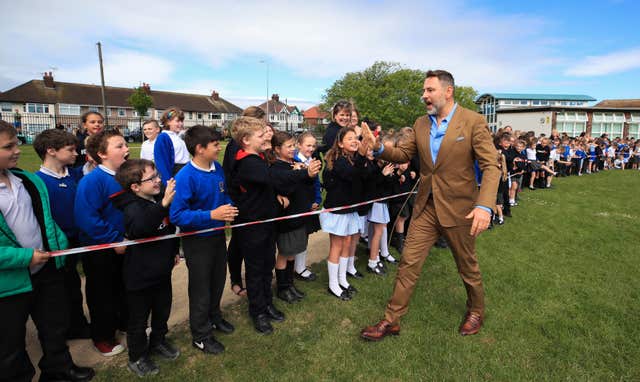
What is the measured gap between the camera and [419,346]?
342 centimetres

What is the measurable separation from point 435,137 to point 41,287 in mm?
3555

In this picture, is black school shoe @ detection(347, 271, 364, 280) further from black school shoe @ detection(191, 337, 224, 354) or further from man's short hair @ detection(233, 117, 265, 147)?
man's short hair @ detection(233, 117, 265, 147)

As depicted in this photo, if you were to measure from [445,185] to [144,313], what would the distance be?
293 centimetres

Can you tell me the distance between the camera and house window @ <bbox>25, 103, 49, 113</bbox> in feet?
168

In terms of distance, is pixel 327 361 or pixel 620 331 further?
pixel 620 331

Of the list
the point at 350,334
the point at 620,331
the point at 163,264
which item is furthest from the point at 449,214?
the point at 163,264

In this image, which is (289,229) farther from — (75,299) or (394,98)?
(394,98)

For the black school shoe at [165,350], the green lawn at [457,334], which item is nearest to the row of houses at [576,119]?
the green lawn at [457,334]

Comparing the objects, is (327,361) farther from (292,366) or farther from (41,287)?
(41,287)

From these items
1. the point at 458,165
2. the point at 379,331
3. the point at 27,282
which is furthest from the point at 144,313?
the point at 458,165

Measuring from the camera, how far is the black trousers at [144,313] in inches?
115

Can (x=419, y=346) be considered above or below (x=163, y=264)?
below

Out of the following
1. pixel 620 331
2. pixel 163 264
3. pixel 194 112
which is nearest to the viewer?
pixel 163 264

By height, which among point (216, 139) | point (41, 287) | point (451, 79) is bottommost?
point (41, 287)
